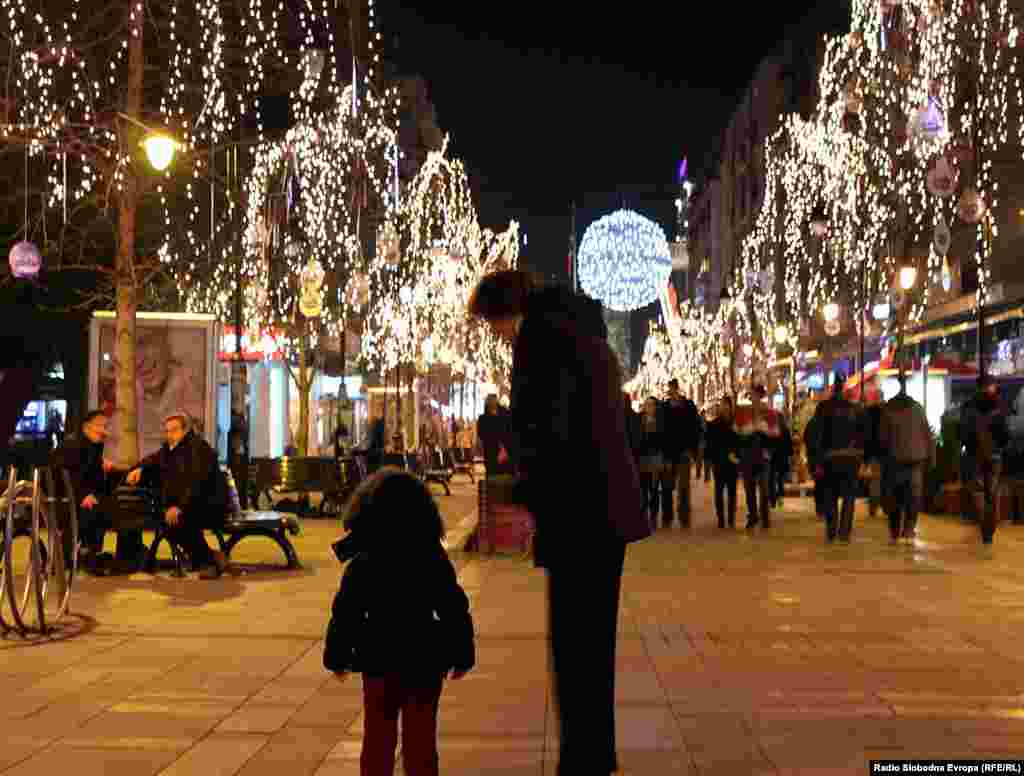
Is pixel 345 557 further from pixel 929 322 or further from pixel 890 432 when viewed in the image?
pixel 929 322

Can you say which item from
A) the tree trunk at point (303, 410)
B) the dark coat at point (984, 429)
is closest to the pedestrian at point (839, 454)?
the dark coat at point (984, 429)

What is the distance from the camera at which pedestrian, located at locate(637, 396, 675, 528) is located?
22.3m

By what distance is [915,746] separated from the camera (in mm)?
7090

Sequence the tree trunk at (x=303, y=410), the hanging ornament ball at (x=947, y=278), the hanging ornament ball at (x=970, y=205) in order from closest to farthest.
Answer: the hanging ornament ball at (x=970, y=205) < the tree trunk at (x=303, y=410) < the hanging ornament ball at (x=947, y=278)

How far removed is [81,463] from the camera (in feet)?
49.6

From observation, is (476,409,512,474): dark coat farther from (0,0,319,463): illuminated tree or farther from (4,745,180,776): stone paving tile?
(4,745,180,776): stone paving tile

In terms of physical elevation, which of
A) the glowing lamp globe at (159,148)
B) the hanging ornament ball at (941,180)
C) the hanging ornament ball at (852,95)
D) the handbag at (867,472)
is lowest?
the handbag at (867,472)

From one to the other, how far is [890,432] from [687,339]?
84270 mm

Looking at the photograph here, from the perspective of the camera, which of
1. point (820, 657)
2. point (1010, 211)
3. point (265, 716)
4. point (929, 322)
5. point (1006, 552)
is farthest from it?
Answer: point (929, 322)

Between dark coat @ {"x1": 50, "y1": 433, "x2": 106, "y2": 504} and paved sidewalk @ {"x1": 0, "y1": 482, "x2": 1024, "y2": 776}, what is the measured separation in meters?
1.17

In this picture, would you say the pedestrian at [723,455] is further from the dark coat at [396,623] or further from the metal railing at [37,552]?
the dark coat at [396,623]

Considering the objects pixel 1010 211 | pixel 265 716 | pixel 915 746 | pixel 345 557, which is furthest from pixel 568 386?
pixel 1010 211

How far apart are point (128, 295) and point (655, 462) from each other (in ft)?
25.2

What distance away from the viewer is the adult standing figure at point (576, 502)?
544 centimetres
